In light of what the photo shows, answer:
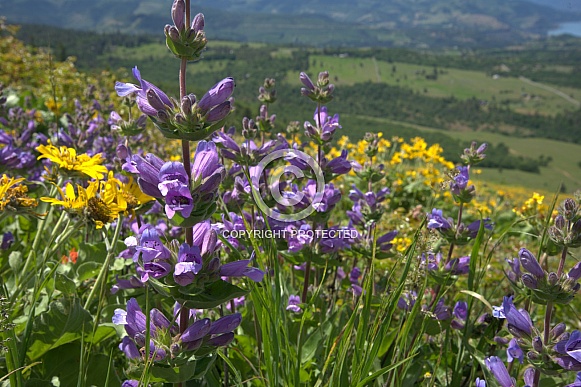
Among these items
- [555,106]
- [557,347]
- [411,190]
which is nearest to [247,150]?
[557,347]

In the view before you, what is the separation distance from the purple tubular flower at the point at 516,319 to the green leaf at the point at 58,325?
204 cm

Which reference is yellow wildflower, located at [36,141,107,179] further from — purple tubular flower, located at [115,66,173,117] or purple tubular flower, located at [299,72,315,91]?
purple tubular flower, located at [299,72,315,91]

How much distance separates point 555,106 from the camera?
173000 millimetres

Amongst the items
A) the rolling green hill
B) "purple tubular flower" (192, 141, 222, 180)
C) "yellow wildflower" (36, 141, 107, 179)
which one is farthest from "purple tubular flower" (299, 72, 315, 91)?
the rolling green hill

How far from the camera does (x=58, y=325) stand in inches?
93.1

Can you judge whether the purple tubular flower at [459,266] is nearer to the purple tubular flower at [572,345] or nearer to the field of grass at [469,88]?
the purple tubular flower at [572,345]

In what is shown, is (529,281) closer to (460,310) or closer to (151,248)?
(460,310)

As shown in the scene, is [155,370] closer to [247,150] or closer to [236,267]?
[236,267]

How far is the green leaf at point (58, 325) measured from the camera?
2.34 m

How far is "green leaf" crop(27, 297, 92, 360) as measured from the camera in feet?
7.69

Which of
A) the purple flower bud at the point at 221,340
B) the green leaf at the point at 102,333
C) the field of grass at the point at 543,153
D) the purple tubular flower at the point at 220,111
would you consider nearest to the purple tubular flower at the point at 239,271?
the purple flower bud at the point at 221,340

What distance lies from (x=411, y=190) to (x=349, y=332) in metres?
6.96

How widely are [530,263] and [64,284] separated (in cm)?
237

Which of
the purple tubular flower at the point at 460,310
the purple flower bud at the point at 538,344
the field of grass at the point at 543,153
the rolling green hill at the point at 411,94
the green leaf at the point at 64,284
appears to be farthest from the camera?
the rolling green hill at the point at 411,94
